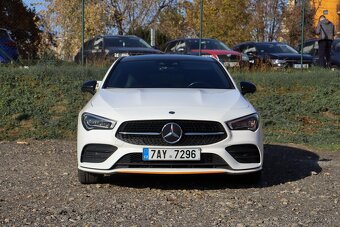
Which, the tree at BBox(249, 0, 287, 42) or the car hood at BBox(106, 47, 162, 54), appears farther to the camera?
the tree at BBox(249, 0, 287, 42)

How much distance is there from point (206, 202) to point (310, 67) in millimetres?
11266

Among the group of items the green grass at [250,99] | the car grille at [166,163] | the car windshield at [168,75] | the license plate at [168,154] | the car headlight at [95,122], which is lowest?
the green grass at [250,99]

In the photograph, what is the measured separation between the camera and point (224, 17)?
37.9 m

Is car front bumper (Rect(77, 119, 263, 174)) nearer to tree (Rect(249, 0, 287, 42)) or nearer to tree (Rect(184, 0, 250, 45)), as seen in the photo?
tree (Rect(184, 0, 250, 45))

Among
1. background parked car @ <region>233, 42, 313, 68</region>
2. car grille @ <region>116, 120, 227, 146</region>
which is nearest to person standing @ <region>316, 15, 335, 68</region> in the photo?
background parked car @ <region>233, 42, 313, 68</region>

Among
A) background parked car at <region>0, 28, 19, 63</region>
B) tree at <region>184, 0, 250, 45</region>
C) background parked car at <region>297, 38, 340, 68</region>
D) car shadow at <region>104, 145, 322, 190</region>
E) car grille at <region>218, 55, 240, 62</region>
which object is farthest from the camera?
tree at <region>184, 0, 250, 45</region>

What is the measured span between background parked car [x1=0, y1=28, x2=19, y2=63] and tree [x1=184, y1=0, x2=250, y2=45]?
14.7 m

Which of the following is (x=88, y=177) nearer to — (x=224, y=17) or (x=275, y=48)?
(x=275, y=48)

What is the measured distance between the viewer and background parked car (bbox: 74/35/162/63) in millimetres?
17250

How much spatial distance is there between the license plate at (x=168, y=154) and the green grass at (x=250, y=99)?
4.81 meters

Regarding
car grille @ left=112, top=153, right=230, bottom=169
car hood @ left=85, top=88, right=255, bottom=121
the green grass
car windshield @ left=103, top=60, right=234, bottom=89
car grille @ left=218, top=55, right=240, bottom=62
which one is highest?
car windshield @ left=103, top=60, right=234, bottom=89

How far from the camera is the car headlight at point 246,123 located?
702 centimetres

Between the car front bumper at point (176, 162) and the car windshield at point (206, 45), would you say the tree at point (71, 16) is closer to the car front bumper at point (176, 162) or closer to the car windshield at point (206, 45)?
the car windshield at point (206, 45)

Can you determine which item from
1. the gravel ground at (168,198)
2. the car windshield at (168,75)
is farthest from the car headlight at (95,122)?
the car windshield at (168,75)
